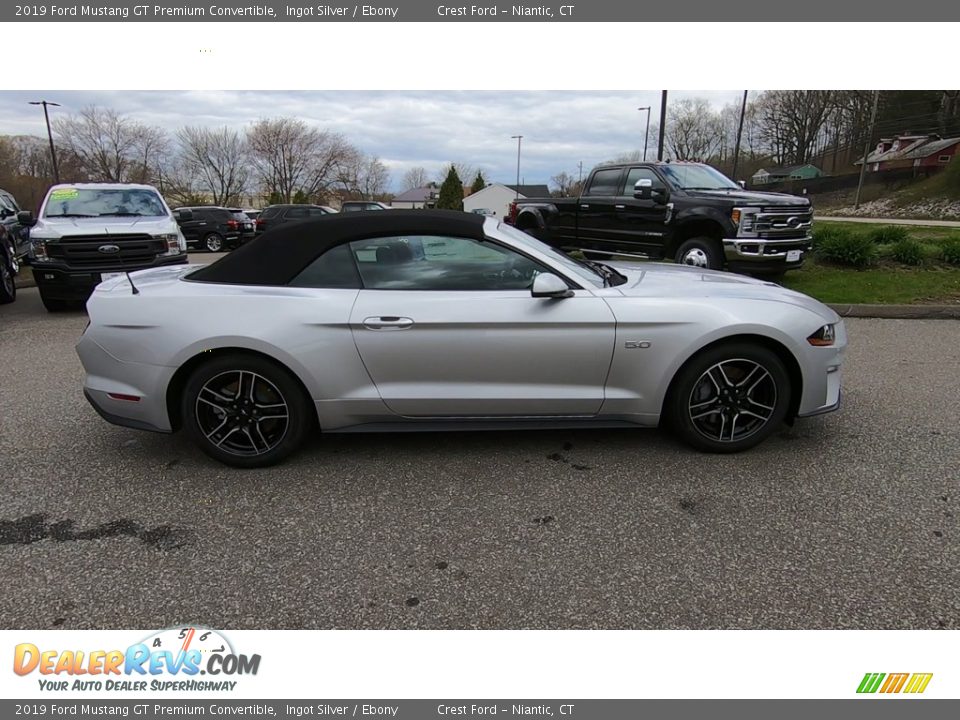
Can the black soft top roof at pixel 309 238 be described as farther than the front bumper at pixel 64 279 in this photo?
No

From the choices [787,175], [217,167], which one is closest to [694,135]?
[787,175]

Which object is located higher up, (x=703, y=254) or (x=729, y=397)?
(x=703, y=254)

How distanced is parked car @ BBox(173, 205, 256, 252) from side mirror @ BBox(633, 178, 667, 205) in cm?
1675

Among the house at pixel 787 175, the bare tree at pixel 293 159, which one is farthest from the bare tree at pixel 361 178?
the house at pixel 787 175

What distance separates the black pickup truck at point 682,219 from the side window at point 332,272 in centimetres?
654

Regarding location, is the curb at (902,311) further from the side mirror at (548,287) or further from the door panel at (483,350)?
the side mirror at (548,287)

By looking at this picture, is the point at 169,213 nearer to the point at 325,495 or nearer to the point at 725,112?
the point at 325,495

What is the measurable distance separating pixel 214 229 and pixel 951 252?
20.7 metres

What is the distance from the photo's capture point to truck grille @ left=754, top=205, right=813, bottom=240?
8336mm

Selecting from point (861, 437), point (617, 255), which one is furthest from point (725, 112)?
point (861, 437)

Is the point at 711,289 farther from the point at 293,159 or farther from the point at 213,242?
the point at 293,159

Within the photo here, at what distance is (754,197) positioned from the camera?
8.45 m

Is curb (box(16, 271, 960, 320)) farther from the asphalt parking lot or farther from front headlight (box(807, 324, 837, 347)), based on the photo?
front headlight (box(807, 324, 837, 347))

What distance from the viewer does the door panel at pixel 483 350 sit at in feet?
10.9
